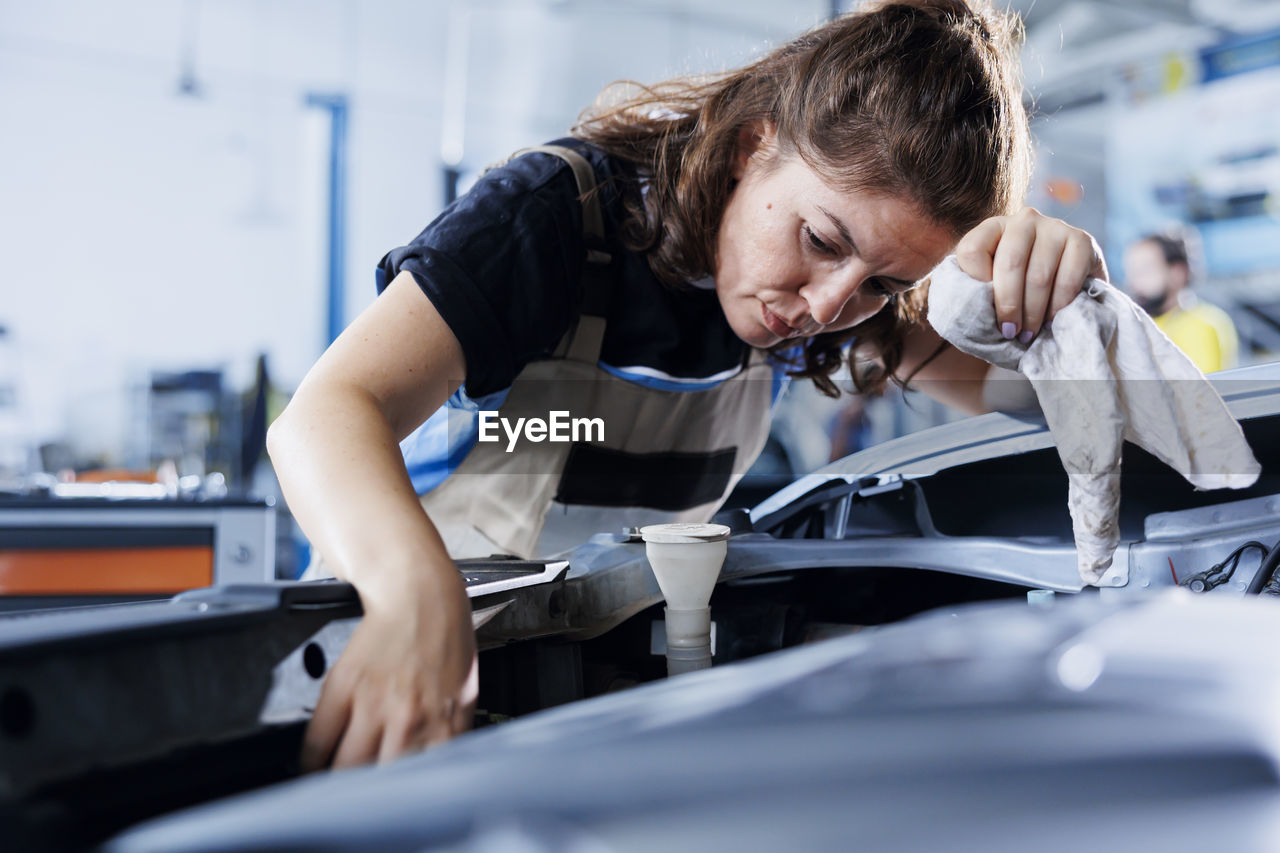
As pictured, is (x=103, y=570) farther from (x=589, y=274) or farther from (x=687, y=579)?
(x=687, y=579)

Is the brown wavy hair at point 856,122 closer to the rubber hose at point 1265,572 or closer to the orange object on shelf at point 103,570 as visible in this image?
the rubber hose at point 1265,572

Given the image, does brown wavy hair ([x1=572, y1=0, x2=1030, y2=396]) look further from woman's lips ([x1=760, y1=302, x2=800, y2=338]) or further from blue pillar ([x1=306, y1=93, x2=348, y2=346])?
blue pillar ([x1=306, y1=93, x2=348, y2=346])

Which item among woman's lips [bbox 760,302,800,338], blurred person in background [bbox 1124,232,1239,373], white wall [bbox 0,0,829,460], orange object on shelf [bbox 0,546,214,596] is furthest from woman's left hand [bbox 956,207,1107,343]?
white wall [bbox 0,0,829,460]

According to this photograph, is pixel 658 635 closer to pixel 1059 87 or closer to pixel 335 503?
pixel 335 503

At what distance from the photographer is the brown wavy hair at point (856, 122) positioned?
2.88 ft

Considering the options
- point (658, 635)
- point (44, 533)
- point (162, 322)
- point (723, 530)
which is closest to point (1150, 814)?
point (723, 530)

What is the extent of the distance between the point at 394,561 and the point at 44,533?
2124mm

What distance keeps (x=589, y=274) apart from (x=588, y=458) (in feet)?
0.84

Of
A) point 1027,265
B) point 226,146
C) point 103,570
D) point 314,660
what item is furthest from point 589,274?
point 226,146

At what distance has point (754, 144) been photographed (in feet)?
3.30

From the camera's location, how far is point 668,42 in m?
4.55

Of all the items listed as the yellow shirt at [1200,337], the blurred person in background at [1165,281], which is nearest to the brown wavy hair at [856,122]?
the yellow shirt at [1200,337]

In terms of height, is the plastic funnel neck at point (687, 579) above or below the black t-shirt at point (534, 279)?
below
